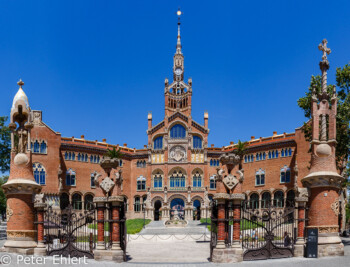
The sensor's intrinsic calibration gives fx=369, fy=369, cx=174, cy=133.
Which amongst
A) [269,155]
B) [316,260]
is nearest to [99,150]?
[269,155]

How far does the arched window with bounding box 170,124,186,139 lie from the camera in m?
62.7

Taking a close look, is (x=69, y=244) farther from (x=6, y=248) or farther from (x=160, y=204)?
(x=160, y=204)

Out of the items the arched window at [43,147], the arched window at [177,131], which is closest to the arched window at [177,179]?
the arched window at [177,131]

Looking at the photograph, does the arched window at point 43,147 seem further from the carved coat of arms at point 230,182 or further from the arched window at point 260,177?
the carved coat of arms at point 230,182

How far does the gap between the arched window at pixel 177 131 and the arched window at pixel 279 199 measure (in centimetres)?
1818

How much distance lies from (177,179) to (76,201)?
54.2 feet

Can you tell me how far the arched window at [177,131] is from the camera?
206 feet

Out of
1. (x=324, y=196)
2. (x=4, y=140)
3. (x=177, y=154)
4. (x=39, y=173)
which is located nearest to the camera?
(x=324, y=196)

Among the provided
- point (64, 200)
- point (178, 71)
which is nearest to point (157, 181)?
point (64, 200)

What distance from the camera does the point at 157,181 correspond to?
61.8 m

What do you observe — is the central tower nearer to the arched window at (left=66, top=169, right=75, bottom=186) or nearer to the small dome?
the arched window at (left=66, top=169, right=75, bottom=186)

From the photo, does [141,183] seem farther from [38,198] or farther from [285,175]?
[38,198]

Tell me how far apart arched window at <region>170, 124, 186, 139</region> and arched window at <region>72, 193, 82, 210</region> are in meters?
18.2

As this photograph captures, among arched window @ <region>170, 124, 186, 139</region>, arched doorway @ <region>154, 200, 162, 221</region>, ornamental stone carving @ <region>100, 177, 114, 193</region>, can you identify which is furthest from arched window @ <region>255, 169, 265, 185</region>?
ornamental stone carving @ <region>100, 177, 114, 193</region>
